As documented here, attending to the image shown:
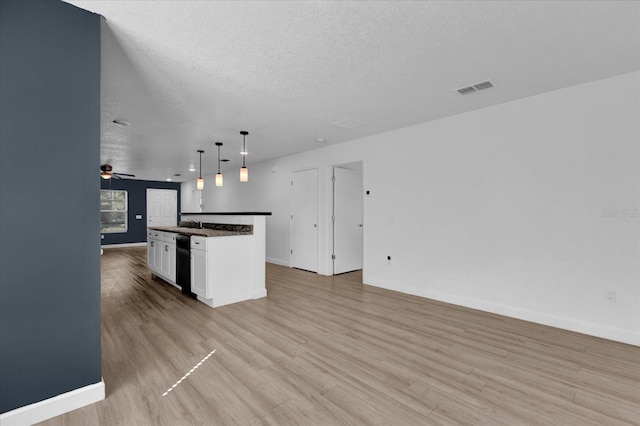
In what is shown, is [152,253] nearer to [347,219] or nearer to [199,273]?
[199,273]

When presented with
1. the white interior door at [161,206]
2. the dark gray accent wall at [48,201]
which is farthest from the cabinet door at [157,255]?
the white interior door at [161,206]

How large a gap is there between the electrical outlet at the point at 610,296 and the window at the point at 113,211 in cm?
1284

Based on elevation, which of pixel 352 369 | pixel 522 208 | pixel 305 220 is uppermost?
pixel 522 208

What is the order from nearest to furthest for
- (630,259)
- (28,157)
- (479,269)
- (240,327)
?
(28,157) < (630,259) < (240,327) < (479,269)

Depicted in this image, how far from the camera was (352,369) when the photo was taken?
7.72 feet

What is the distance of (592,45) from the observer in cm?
243

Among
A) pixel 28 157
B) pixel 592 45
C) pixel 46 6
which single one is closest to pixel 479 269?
pixel 592 45

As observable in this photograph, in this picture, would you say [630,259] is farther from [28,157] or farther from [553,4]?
[28,157]

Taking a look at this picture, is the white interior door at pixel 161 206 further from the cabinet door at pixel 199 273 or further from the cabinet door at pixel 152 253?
the cabinet door at pixel 199 273

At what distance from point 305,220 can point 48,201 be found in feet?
15.8

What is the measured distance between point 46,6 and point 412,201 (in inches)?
170

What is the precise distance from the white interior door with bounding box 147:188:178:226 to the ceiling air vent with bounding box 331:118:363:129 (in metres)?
9.82

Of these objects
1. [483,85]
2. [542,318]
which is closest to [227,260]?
[483,85]

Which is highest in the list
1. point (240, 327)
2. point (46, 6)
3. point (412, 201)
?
point (46, 6)
